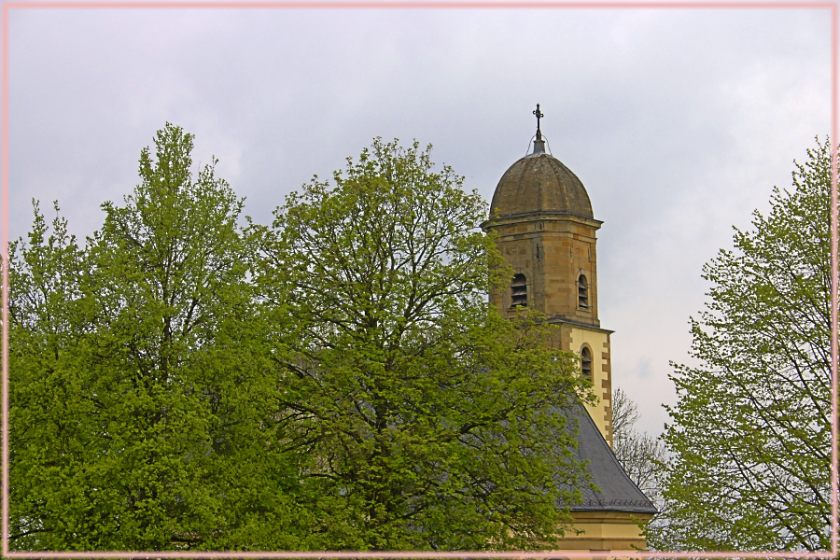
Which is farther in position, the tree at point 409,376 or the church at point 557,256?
the church at point 557,256

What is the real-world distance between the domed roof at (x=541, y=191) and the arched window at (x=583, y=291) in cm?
220

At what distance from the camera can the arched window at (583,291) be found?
164 feet

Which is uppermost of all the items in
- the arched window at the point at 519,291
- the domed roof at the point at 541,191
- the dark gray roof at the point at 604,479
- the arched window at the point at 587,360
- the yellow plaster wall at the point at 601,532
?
the domed roof at the point at 541,191

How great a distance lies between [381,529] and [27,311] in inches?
292

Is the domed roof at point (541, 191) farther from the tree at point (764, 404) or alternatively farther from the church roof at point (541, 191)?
the tree at point (764, 404)

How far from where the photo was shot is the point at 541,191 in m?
50.3

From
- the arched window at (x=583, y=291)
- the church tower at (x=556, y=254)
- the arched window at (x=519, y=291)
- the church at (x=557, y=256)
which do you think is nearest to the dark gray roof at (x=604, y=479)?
the church at (x=557, y=256)

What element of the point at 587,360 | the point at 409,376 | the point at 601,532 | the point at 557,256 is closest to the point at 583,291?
the point at 557,256

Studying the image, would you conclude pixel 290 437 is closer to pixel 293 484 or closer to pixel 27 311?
pixel 293 484

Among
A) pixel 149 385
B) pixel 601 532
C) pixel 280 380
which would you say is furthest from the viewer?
pixel 601 532

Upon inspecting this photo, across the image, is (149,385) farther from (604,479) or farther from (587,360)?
(587,360)

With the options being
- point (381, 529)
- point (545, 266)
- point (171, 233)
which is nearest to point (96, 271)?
point (171, 233)

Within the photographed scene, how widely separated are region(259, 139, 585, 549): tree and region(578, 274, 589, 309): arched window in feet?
65.0

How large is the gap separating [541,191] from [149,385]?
27.6 m
